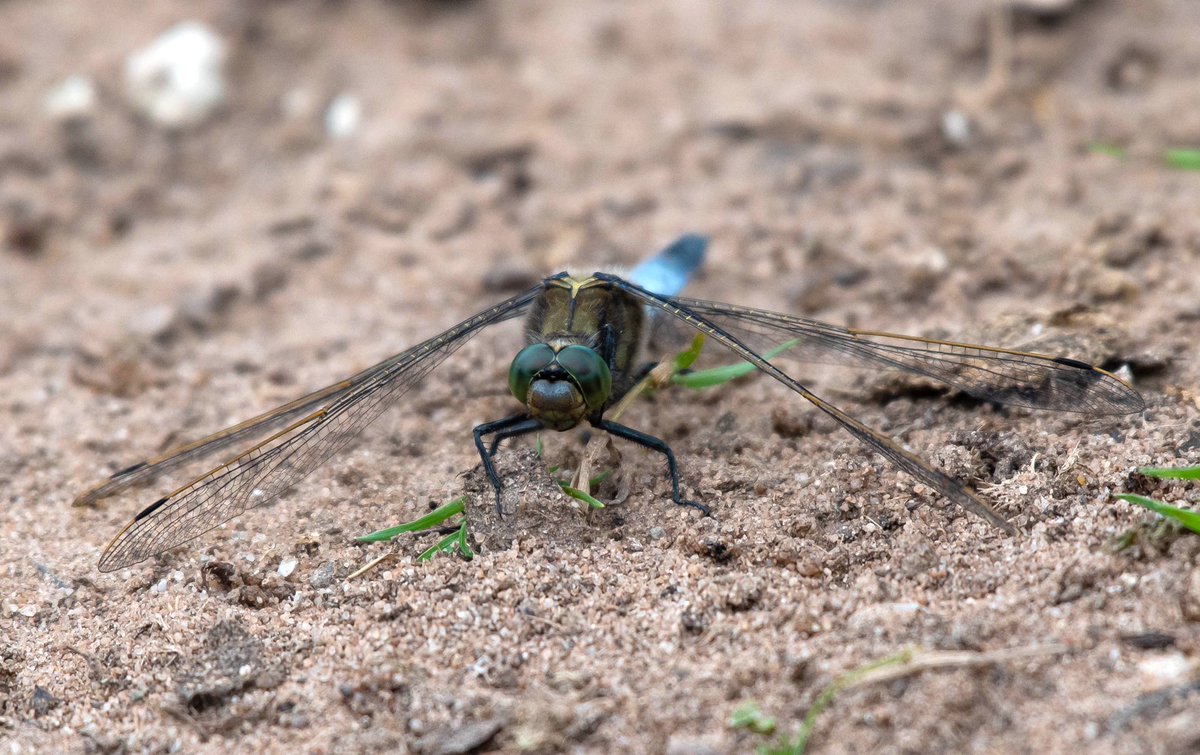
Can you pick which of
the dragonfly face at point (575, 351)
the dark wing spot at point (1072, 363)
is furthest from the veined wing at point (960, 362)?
the dragonfly face at point (575, 351)

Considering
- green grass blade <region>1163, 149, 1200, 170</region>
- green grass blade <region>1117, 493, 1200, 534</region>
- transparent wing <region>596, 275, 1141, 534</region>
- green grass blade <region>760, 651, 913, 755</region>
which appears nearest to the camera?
green grass blade <region>760, 651, 913, 755</region>

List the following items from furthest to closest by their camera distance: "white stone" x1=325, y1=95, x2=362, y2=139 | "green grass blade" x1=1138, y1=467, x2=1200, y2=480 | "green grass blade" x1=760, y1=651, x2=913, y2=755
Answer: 1. "white stone" x1=325, y1=95, x2=362, y2=139
2. "green grass blade" x1=1138, y1=467, x2=1200, y2=480
3. "green grass blade" x1=760, y1=651, x2=913, y2=755

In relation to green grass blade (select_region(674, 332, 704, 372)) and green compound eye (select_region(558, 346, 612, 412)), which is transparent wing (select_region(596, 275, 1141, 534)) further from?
green compound eye (select_region(558, 346, 612, 412))

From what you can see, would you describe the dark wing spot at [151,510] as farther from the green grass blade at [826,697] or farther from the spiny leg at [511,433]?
the green grass blade at [826,697]

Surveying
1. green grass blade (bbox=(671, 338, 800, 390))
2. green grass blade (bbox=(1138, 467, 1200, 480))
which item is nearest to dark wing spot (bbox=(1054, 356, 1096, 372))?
green grass blade (bbox=(1138, 467, 1200, 480))

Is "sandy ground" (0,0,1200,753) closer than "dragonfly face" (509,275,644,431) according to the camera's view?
Yes

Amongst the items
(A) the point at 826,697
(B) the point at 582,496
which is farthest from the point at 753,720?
(B) the point at 582,496

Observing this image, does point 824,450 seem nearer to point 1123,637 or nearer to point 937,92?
point 1123,637

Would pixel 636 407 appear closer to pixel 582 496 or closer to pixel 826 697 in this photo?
pixel 582 496
